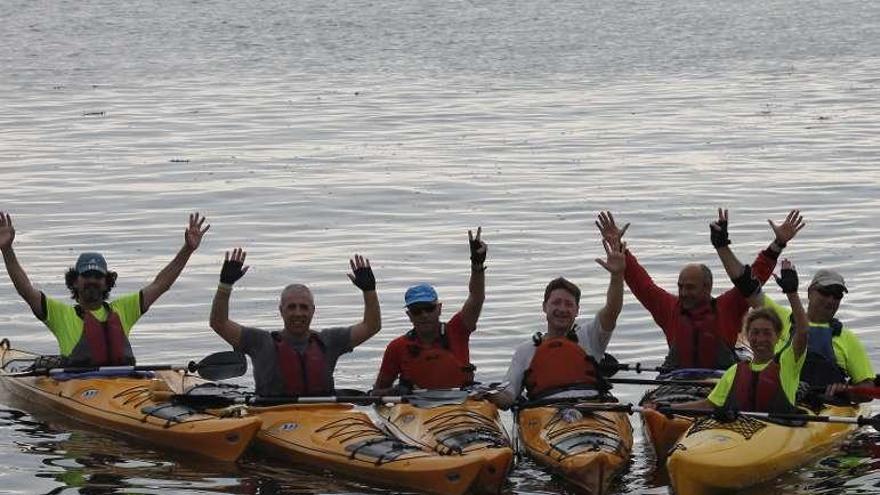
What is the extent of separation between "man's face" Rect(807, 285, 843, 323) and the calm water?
1095 mm

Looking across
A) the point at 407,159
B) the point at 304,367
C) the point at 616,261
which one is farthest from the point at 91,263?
the point at 407,159

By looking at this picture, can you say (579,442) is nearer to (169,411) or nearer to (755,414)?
(755,414)

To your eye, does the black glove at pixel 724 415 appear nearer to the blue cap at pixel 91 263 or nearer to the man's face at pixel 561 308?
the man's face at pixel 561 308

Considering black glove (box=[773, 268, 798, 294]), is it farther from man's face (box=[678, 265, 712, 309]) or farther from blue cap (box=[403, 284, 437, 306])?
blue cap (box=[403, 284, 437, 306])

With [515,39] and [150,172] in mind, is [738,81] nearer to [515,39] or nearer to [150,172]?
[515,39]

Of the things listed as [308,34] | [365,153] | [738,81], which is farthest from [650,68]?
[365,153]

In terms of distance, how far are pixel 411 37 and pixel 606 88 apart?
10386 mm

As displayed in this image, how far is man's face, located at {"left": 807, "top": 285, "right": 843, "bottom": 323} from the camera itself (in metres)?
14.9

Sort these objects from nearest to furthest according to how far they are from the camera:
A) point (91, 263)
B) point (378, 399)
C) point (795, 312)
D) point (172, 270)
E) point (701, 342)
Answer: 1. point (795, 312)
2. point (378, 399)
3. point (701, 342)
4. point (91, 263)
5. point (172, 270)

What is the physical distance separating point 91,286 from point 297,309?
2.43 m

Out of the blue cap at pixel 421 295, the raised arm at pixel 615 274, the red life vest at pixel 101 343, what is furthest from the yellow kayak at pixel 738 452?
the red life vest at pixel 101 343

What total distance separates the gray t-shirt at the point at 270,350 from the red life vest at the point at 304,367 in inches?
1.3

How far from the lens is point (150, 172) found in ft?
97.8

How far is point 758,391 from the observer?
535 inches
